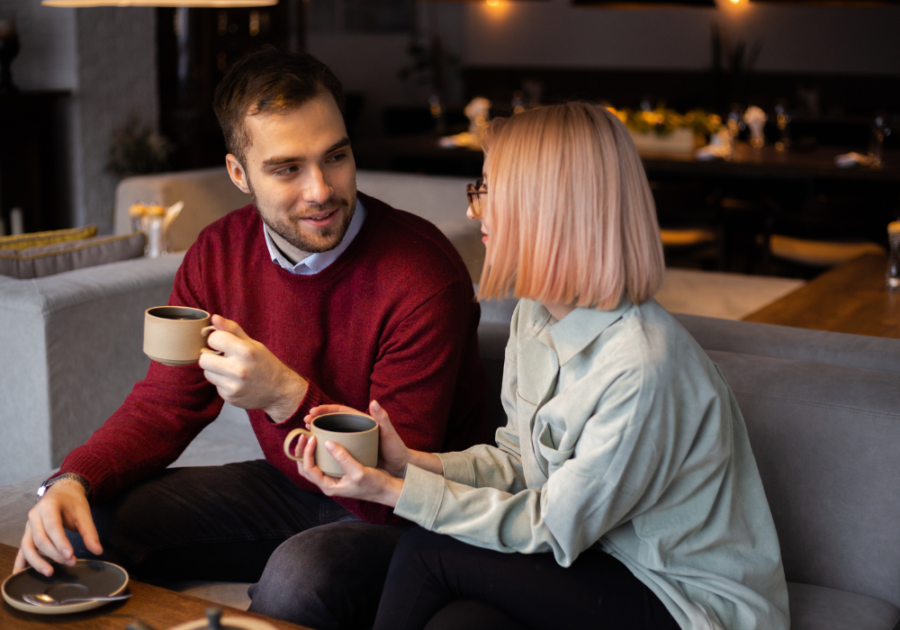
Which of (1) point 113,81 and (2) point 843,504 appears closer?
(2) point 843,504

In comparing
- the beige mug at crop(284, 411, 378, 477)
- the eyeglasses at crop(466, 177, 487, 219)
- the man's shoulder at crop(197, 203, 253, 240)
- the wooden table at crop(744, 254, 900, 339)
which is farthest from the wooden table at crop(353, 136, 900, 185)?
the beige mug at crop(284, 411, 378, 477)

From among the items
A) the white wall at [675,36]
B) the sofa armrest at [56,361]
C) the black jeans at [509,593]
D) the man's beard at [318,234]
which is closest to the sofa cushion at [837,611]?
the black jeans at [509,593]

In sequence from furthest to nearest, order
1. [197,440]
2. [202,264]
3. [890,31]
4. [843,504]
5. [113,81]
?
1. [890,31]
2. [113,81]
3. [197,440]
4. [202,264]
5. [843,504]

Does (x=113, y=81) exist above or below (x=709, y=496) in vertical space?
above

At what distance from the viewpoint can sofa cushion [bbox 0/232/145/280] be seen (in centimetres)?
229

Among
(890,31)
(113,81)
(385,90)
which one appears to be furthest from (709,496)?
(385,90)

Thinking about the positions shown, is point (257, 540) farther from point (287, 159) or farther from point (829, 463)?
point (829, 463)

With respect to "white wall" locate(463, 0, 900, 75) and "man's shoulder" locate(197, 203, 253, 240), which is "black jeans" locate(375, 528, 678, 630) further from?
"white wall" locate(463, 0, 900, 75)

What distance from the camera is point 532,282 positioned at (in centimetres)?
116

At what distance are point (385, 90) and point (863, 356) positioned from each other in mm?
8875

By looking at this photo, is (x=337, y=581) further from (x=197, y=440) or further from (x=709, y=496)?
(x=197, y=440)

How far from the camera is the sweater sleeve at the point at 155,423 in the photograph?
4.79 feet

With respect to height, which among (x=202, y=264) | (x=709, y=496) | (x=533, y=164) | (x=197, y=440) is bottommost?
(x=197, y=440)

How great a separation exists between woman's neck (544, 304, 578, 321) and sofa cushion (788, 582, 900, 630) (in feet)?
1.93
